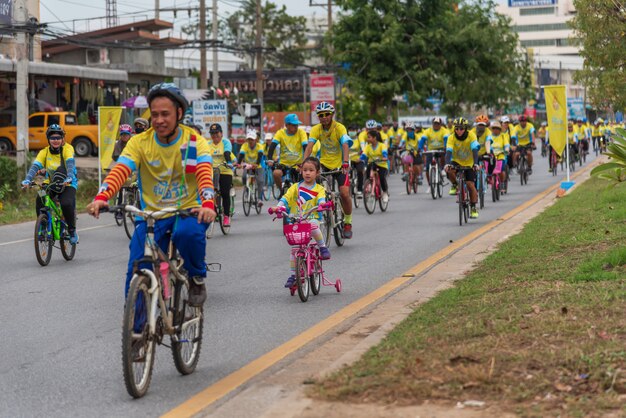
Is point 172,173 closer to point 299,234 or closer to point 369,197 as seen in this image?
point 299,234


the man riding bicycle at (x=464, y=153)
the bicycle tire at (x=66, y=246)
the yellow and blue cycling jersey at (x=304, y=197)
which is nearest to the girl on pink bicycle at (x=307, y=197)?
the yellow and blue cycling jersey at (x=304, y=197)

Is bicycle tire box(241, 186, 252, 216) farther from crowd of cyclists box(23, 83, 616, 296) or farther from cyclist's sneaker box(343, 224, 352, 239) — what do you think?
cyclist's sneaker box(343, 224, 352, 239)

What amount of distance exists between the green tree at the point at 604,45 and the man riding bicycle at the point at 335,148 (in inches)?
606

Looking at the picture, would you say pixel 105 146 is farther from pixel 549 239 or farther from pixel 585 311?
pixel 585 311

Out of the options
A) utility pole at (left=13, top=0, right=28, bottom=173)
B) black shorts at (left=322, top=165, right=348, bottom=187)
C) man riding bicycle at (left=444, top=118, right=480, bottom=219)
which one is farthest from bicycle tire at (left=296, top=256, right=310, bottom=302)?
utility pole at (left=13, top=0, right=28, bottom=173)

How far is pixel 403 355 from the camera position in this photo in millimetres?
7059

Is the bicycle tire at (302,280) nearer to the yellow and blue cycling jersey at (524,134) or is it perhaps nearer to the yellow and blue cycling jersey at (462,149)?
the yellow and blue cycling jersey at (462,149)

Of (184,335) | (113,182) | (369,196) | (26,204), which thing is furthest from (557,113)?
(113,182)

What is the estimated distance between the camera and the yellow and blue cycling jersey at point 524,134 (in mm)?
32312

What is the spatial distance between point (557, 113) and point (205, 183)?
19530 millimetres

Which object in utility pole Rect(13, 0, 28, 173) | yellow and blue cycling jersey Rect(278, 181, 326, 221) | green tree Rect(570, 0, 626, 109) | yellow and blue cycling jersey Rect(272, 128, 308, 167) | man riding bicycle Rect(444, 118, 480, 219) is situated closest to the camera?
yellow and blue cycling jersey Rect(278, 181, 326, 221)

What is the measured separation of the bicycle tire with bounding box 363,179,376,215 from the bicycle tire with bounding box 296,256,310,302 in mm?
11645

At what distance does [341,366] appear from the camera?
6.96 metres

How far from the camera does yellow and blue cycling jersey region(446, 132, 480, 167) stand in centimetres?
1984
